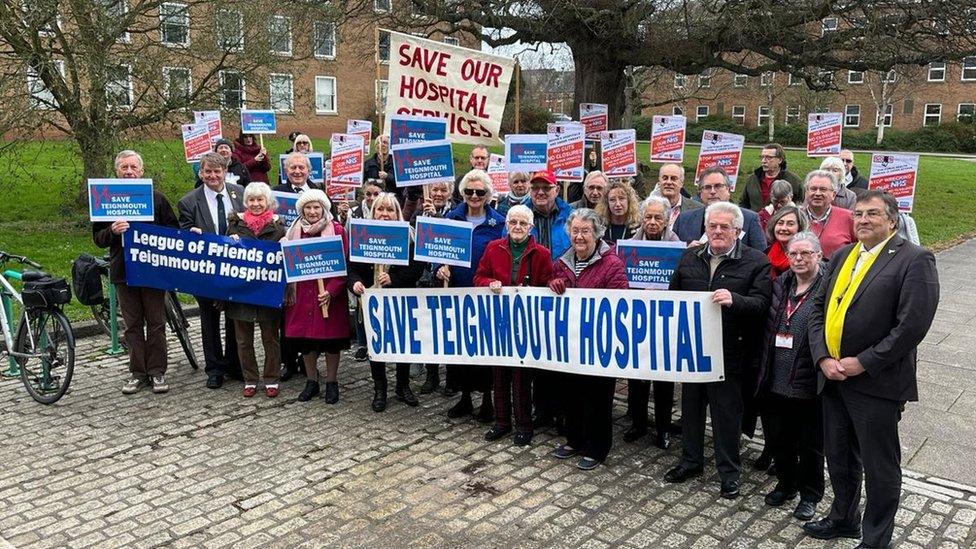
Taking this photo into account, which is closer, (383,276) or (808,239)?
(808,239)

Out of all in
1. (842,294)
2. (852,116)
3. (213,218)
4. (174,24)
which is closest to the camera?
(842,294)

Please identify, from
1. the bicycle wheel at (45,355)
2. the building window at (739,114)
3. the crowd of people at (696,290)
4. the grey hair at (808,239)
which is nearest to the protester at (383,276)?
the crowd of people at (696,290)

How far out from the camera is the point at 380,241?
22.0ft

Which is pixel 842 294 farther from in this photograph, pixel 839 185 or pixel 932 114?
pixel 932 114

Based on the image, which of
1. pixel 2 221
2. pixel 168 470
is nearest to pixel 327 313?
pixel 168 470

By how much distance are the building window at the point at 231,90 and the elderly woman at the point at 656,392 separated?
1187cm

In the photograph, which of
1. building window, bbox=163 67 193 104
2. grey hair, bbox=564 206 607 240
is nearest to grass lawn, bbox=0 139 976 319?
building window, bbox=163 67 193 104

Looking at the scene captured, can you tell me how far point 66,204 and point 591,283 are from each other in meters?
15.0

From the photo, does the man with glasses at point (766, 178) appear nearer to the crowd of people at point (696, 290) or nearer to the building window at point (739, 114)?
the crowd of people at point (696, 290)

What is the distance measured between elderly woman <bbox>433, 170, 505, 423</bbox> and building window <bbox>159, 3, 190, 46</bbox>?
435 inches

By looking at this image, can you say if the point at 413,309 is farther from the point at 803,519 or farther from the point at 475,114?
the point at 803,519

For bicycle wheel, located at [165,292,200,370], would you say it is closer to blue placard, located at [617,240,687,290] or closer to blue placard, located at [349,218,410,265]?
blue placard, located at [349,218,410,265]

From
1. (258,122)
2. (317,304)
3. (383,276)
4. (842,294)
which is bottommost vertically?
(317,304)

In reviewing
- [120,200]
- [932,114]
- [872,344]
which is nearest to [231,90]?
[120,200]
